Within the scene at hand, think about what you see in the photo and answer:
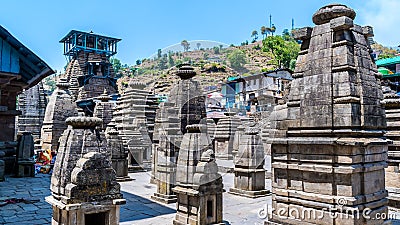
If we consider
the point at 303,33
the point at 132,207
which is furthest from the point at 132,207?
the point at 303,33

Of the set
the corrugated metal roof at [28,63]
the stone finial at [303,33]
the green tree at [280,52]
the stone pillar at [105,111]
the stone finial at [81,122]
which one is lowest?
the stone finial at [81,122]

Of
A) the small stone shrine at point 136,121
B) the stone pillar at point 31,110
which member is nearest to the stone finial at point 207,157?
the small stone shrine at point 136,121

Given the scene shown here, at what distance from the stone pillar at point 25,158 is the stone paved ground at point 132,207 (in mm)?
692

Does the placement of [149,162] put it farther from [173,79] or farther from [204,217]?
[204,217]

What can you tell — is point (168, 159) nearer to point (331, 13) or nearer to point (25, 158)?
point (331, 13)

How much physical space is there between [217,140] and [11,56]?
608 inches

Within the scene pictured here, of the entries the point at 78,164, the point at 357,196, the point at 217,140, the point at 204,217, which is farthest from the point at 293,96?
the point at 217,140

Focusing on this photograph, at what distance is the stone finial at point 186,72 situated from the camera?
12758 millimetres

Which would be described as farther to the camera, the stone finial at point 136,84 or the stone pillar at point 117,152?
the stone finial at point 136,84

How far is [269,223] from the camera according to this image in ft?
23.4

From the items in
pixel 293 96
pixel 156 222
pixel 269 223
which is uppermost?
pixel 293 96

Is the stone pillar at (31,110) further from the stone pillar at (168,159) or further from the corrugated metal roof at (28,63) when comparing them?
the stone pillar at (168,159)

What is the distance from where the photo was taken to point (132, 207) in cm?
1103

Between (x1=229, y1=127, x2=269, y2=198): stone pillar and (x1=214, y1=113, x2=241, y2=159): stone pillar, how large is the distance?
1111cm
